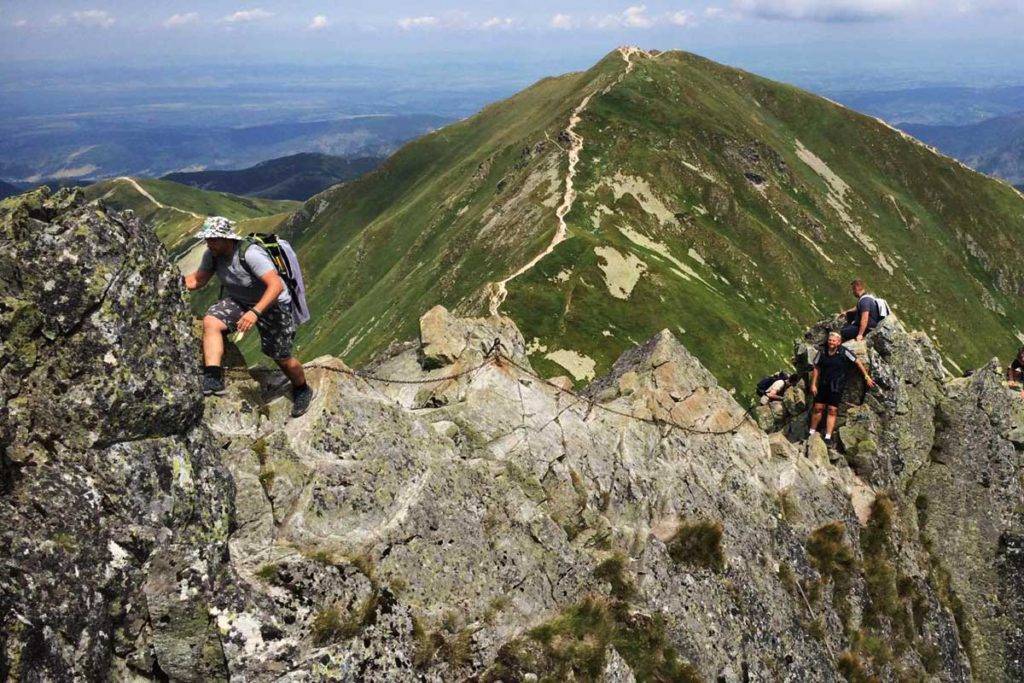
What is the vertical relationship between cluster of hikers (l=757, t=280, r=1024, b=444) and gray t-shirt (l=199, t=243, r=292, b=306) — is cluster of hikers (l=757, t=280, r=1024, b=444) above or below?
below

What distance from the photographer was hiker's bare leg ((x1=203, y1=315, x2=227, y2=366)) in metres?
14.4

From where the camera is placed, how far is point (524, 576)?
1619 centimetres

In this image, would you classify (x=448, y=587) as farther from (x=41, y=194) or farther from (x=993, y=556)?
(x=993, y=556)

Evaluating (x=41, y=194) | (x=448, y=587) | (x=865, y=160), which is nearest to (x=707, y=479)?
(x=448, y=587)

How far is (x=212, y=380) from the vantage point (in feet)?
47.8

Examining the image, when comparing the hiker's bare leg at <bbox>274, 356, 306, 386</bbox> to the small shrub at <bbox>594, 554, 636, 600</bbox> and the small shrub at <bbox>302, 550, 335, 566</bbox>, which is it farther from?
the small shrub at <bbox>594, 554, 636, 600</bbox>

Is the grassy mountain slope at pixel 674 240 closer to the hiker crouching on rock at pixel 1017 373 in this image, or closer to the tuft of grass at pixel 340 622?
the hiker crouching on rock at pixel 1017 373

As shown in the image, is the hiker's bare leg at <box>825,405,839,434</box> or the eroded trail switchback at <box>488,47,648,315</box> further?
the eroded trail switchback at <box>488,47,648,315</box>

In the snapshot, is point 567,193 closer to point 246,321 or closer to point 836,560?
point 836,560

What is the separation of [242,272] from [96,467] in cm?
530

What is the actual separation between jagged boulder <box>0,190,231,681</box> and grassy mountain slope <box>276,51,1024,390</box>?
2485 inches

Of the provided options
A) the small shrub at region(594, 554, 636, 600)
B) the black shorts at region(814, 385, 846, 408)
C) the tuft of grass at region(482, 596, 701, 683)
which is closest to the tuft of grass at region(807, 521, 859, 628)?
the black shorts at region(814, 385, 846, 408)

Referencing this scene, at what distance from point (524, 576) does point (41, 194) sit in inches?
549

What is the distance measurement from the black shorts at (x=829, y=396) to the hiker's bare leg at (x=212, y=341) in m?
25.3
